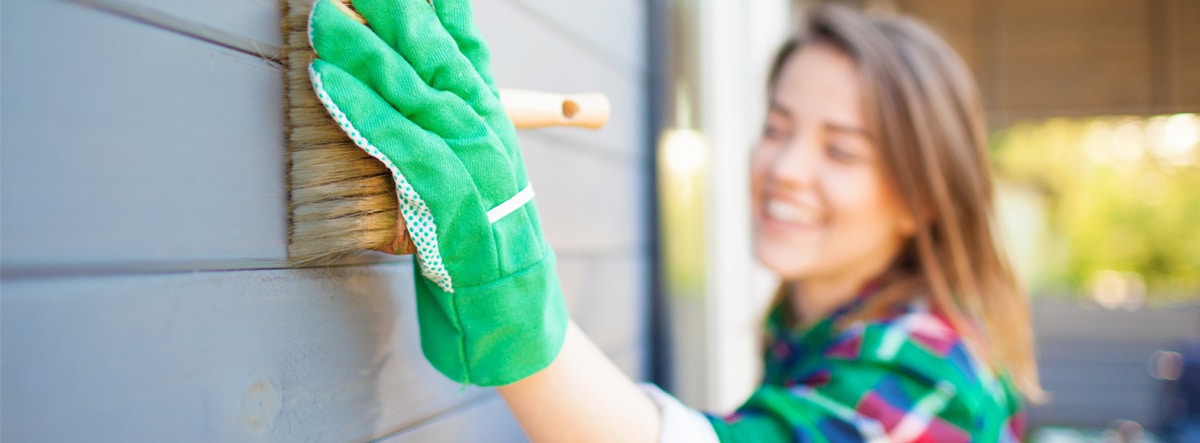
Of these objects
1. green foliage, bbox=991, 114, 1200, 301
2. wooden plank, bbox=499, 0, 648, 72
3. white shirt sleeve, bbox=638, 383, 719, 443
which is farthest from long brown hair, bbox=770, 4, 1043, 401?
green foliage, bbox=991, 114, 1200, 301

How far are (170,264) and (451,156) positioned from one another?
0.19 metres

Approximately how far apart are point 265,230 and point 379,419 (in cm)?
22

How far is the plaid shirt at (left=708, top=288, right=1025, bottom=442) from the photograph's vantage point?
3.01 feet

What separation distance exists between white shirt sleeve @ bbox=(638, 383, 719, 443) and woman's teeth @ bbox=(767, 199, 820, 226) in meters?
0.54

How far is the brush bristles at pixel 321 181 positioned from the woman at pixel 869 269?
0.65 feet

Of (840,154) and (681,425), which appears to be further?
(840,154)

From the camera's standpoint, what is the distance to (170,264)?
1.75 feet

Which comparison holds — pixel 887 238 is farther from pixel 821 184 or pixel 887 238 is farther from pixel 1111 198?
pixel 1111 198

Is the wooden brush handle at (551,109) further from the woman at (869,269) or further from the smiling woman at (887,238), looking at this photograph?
the smiling woman at (887,238)

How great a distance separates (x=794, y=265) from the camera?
133cm

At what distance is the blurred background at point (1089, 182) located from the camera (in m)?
3.35

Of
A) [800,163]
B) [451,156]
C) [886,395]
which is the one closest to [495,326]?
[451,156]

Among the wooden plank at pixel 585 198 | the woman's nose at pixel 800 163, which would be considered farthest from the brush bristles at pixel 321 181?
the woman's nose at pixel 800 163

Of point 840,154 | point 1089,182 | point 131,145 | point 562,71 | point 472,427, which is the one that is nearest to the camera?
point 131,145
